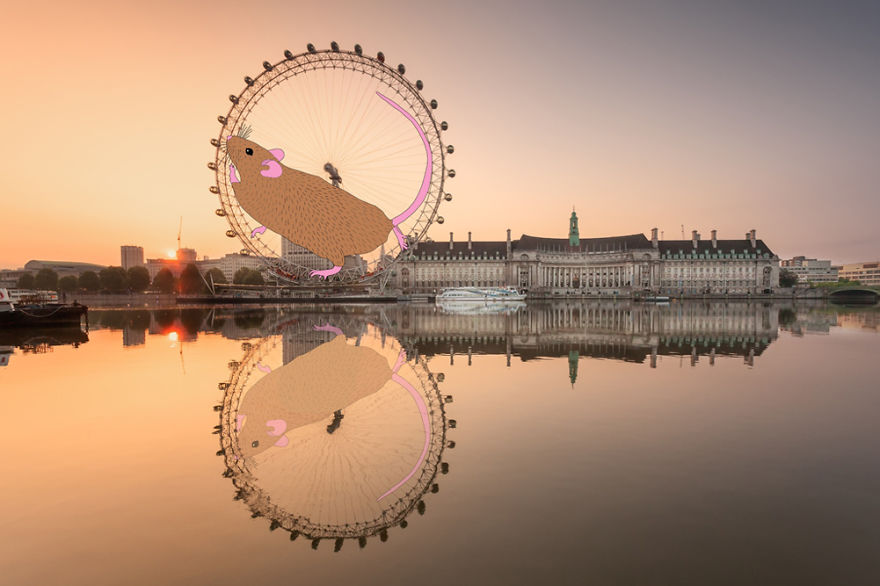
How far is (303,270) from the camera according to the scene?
28109mm

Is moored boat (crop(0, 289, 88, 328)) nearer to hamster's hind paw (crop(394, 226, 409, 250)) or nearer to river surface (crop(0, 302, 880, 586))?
river surface (crop(0, 302, 880, 586))

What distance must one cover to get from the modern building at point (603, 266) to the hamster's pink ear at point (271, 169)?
331 ft

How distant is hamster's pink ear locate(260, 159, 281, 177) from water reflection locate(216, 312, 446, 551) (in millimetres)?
10846

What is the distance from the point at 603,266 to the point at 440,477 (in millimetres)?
138021

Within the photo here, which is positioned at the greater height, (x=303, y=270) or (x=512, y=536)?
(x=303, y=270)

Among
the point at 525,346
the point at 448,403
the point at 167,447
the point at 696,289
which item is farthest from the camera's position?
Result: the point at 696,289

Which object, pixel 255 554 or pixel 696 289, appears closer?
pixel 255 554

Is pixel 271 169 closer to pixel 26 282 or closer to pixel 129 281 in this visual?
pixel 129 281

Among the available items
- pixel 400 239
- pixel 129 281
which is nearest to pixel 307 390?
pixel 400 239

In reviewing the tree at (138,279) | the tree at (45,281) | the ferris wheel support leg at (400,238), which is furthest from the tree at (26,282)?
the ferris wheel support leg at (400,238)

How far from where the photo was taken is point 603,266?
13588 cm

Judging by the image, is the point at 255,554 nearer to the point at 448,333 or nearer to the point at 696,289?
the point at 448,333

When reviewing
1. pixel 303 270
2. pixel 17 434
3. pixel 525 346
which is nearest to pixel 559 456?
pixel 17 434

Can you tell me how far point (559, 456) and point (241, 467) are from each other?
18.4ft
